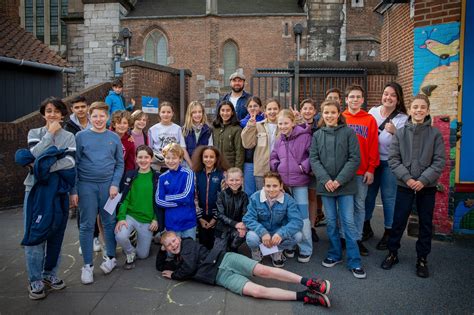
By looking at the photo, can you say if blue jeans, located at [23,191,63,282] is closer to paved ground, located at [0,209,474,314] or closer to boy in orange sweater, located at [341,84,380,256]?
paved ground, located at [0,209,474,314]

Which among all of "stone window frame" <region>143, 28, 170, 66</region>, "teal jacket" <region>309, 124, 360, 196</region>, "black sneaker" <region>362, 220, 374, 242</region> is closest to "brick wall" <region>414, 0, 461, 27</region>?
"teal jacket" <region>309, 124, 360, 196</region>

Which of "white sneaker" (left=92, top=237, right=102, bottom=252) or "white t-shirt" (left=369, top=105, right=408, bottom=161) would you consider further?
"white sneaker" (left=92, top=237, right=102, bottom=252)

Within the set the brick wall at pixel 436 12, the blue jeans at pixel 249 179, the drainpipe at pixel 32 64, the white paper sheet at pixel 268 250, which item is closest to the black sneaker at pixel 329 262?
the white paper sheet at pixel 268 250

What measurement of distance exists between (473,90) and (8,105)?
12.3m

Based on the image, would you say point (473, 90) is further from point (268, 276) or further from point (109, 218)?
point (109, 218)

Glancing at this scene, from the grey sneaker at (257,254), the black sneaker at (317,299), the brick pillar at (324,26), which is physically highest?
A: the brick pillar at (324,26)

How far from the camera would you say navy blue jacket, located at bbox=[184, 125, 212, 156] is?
549 centimetres

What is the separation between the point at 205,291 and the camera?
150 inches

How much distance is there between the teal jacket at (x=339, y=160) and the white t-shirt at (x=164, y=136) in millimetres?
2056

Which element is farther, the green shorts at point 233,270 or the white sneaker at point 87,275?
the white sneaker at point 87,275

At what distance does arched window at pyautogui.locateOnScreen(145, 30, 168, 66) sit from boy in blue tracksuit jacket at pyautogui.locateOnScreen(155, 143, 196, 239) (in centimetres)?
1939

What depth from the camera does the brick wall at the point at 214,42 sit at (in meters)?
21.7

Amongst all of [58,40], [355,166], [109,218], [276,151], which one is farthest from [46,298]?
[58,40]

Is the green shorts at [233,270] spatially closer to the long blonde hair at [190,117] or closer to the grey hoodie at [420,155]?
the grey hoodie at [420,155]
